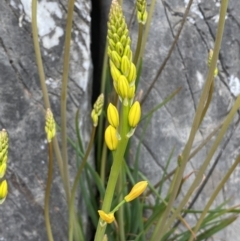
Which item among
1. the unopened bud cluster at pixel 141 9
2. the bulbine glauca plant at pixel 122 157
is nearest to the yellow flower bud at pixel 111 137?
the bulbine glauca plant at pixel 122 157

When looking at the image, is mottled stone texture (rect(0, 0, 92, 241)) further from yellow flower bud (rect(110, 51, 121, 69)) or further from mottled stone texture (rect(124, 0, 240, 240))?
yellow flower bud (rect(110, 51, 121, 69))

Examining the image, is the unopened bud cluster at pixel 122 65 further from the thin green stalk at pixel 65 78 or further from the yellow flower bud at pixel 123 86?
the thin green stalk at pixel 65 78

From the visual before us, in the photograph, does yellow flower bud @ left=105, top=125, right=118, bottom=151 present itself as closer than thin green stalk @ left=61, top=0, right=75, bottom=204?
Yes

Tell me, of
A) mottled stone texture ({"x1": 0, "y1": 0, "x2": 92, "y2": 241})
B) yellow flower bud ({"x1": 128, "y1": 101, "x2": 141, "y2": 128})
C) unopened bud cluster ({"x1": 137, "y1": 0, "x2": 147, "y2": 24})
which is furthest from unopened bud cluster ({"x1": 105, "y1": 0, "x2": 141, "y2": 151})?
mottled stone texture ({"x1": 0, "y1": 0, "x2": 92, "y2": 241})

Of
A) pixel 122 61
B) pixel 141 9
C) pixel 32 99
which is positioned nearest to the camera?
pixel 122 61

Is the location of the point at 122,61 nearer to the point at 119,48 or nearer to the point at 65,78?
the point at 119,48

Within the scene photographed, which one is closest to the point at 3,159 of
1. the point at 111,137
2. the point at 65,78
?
the point at 111,137

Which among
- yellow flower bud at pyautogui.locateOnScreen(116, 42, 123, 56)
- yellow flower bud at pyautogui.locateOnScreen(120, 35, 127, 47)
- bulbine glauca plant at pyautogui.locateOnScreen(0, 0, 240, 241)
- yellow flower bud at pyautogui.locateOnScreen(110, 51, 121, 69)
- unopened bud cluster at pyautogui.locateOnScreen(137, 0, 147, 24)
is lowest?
bulbine glauca plant at pyautogui.locateOnScreen(0, 0, 240, 241)
